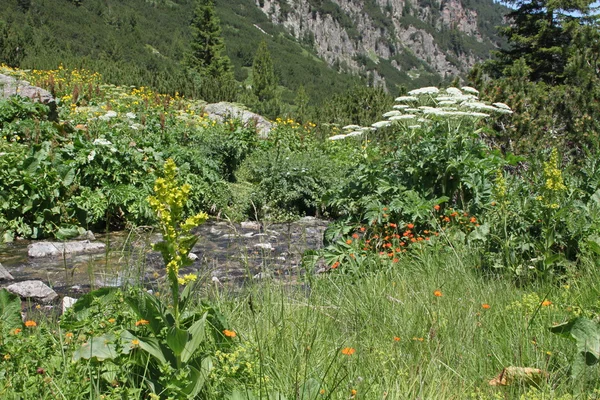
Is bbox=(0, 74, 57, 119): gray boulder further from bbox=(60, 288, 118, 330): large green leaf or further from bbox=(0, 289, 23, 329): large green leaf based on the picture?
bbox=(60, 288, 118, 330): large green leaf

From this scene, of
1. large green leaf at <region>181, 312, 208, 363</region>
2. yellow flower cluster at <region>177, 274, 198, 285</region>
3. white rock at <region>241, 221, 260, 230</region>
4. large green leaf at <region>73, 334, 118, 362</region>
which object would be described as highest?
yellow flower cluster at <region>177, 274, 198, 285</region>

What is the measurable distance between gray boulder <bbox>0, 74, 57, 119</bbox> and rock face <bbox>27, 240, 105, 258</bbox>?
143 inches

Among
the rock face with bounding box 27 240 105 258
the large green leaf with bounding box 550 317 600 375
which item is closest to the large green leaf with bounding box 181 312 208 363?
the large green leaf with bounding box 550 317 600 375

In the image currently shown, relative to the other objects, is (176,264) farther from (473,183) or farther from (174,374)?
(473,183)

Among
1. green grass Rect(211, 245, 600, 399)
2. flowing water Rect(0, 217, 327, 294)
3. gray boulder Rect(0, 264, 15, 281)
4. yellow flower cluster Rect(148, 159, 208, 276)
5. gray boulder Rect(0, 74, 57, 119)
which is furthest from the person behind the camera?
gray boulder Rect(0, 74, 57, 119)

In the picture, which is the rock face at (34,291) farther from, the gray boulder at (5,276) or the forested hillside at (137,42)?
the forested hillside at (137,42)

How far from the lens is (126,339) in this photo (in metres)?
1.85

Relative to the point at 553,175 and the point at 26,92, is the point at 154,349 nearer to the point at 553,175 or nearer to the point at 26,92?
the point at 553,175

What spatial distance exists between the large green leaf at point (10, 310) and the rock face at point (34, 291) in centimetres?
187

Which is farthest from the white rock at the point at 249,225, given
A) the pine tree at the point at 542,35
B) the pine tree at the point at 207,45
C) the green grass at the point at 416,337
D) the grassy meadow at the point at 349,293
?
the pine tree at the point at 207,45

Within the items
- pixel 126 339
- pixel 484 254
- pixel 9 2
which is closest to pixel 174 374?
pixel 126 339

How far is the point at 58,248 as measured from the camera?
5516 millimetres

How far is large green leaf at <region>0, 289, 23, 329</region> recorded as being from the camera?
2.18m

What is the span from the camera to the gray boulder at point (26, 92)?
8.44 metres
